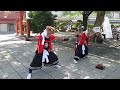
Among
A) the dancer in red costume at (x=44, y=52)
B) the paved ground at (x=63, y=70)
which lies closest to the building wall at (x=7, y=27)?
the paved ground at (x=63, y=70)

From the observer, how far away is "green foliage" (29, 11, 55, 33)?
11.0m

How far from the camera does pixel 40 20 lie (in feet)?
36.1

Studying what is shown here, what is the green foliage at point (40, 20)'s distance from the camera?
11.0m

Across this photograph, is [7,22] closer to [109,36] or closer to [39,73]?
→ [109,36]

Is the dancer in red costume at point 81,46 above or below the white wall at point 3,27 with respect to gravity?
below

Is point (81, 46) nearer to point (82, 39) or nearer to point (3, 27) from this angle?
point (82, 39)

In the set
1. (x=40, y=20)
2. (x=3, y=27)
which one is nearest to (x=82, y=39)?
(x=40, y=20)

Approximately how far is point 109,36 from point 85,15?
2.86 meters

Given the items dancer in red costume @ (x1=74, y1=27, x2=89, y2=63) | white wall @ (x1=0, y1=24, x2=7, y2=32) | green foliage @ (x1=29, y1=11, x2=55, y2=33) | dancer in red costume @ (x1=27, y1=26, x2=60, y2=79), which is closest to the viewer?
dancer in red costume @ (x1=27, y1=26, x2=60, y2=79)

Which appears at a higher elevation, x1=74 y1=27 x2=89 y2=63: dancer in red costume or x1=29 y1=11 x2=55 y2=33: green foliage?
x1=29 y1=11 x2=55 y2=33: green foliage

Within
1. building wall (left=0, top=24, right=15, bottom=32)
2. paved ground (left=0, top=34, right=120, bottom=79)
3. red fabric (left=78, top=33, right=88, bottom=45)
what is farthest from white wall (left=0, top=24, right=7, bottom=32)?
red fabric (left=78, top=33, right=88, bottom=45)

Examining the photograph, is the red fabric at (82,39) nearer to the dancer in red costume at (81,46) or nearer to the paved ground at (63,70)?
the dancer in red costume at (81,46)

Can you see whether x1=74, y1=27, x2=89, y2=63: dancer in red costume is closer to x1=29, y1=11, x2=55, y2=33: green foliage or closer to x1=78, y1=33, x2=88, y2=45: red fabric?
x1=78, y1=33, x2=88, y2=45: red fabric

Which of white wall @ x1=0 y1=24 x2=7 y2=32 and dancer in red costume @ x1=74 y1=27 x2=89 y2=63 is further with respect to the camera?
white wall @ x1=0 y1=24 x2=7 y2=32
